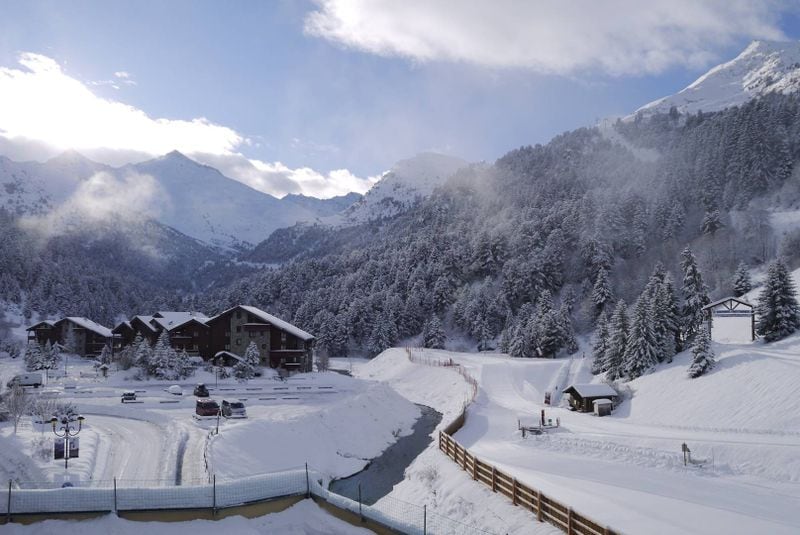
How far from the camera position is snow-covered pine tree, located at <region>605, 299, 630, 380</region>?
54.2 metres

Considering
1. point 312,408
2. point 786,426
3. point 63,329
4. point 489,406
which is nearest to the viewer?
point 786,426

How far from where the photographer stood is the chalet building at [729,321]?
170 feet

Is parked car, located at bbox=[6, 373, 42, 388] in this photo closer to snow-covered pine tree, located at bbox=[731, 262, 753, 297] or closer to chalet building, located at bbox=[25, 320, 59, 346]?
chalet building, located at bbox=[25, 320, 59, 346]

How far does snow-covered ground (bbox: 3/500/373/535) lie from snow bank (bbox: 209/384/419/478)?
41.4ft

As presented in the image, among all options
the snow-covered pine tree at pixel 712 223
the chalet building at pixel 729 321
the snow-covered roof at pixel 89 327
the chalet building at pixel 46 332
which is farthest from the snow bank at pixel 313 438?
the snow-covered pine tree at pixel 712 223

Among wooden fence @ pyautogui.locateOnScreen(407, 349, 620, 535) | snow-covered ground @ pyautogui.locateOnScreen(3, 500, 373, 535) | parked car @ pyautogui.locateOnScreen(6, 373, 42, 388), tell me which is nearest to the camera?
snow-covered ground @ pyautogui.locateOnScreen(3, 500, 373, 535)

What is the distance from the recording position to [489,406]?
5138cm

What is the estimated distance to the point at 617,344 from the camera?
180ft

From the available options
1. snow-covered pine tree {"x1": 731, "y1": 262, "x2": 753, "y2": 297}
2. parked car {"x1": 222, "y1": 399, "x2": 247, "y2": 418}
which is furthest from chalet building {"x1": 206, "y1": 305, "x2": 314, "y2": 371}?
snow-covered pine tree {"x1": 731, "y1": 262, "x2": 753, "y2": 297}

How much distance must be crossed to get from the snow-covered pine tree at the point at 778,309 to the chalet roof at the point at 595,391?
13.1 metres

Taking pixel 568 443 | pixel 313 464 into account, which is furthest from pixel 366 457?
pixel 568 443

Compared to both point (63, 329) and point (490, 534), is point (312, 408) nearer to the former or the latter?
point (490, 534)

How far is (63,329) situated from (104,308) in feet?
237

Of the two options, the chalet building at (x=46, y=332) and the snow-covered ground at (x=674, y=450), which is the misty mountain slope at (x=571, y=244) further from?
the snow-covered ground at (x=674, y=450)
